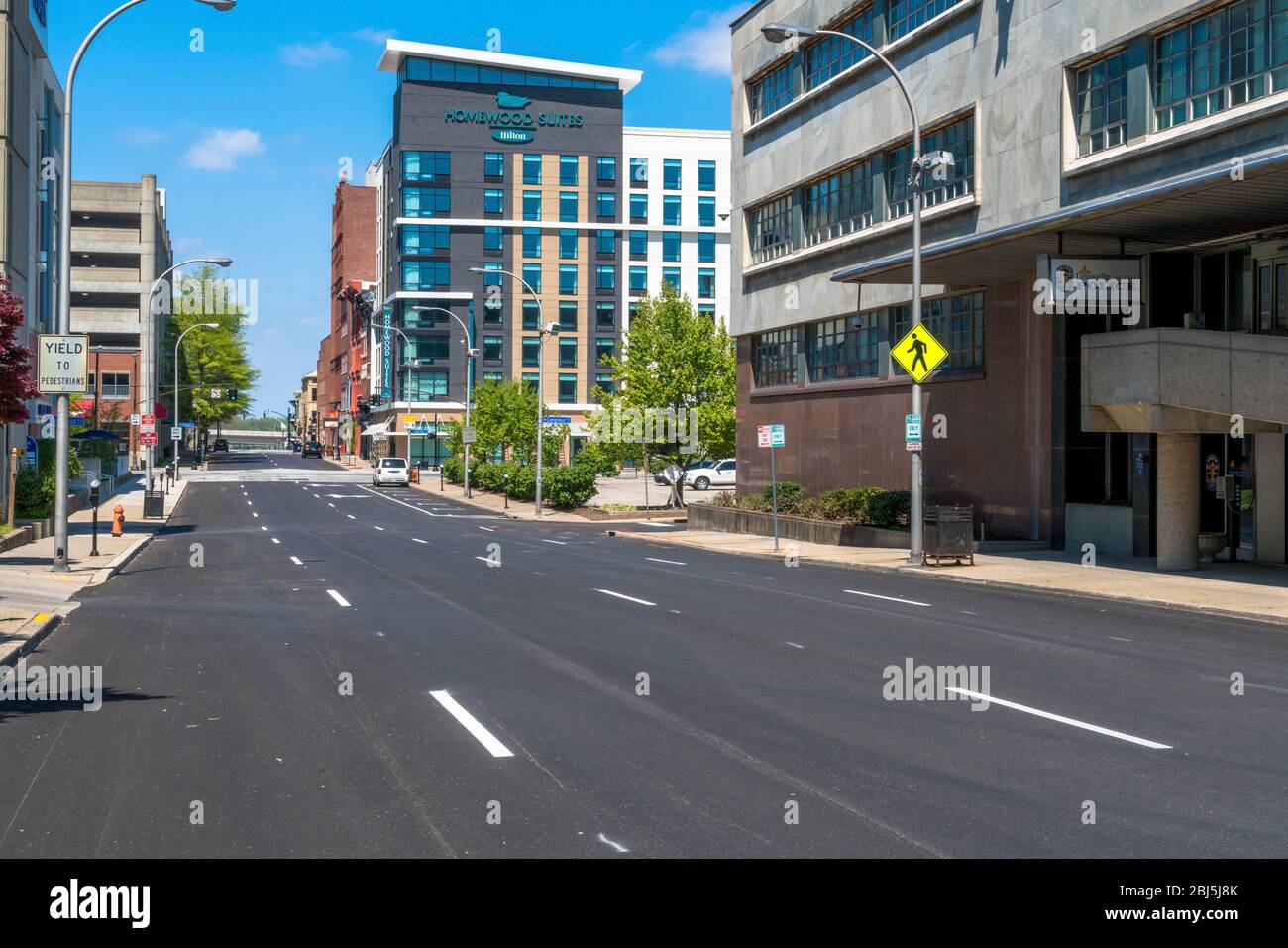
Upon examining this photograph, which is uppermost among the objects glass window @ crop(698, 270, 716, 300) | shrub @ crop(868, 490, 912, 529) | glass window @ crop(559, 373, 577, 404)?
glass window @ crop(698, 270, 716, 300)

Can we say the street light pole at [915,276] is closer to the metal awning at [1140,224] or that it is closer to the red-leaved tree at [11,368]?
the metal awning at [1140,224]

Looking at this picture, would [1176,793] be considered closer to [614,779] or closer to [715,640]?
[614,779]

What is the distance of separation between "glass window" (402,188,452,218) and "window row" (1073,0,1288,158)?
252ft

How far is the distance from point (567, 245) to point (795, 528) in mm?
69622

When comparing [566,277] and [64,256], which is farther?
[566,277]

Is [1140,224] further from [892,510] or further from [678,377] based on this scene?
[678,377]

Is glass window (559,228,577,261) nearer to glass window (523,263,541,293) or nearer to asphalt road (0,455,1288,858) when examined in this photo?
glass window (523,263,541,293)

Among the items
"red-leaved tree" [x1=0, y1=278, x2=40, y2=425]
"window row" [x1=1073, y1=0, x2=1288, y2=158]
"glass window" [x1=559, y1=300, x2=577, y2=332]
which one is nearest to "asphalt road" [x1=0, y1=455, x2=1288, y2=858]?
"red-leaved tree" [x1=0, y1=278, x2=40, y2=425]

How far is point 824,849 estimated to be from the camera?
6164 millimetres

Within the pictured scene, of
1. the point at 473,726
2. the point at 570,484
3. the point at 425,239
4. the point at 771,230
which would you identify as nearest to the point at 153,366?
the point at 425,239

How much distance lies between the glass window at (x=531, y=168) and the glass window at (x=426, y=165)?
19.5 ft

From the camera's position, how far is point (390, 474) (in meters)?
72.7

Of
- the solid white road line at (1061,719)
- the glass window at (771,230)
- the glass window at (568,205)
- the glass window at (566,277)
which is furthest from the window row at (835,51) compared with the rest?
the glass window at (566,277)

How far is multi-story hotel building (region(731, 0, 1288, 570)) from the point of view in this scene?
20.9 metres
